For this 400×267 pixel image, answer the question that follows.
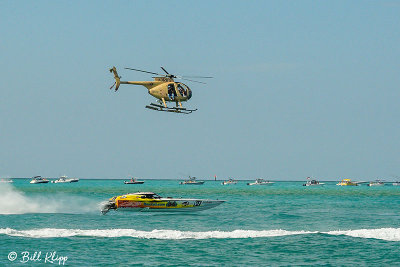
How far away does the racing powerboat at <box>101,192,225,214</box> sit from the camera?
63.8 metres

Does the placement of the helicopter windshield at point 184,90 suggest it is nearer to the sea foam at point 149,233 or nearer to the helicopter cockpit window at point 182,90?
the helicopter cockpit window at point 182,90

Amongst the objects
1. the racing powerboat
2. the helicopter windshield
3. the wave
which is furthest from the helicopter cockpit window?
the racing powerboat

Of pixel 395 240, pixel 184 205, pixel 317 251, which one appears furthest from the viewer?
pixel 184 205

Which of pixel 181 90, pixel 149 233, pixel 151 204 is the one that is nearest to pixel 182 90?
pixel 181 90

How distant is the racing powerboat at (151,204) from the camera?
63.8 metres

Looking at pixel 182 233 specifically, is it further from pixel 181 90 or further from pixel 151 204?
pixel 151 204

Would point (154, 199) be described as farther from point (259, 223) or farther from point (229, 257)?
point (229, 257)

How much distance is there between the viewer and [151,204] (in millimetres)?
64500

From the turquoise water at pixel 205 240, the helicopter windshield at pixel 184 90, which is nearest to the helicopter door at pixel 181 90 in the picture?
the helicopter windshield at pixel 184 90

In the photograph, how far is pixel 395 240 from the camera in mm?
42938

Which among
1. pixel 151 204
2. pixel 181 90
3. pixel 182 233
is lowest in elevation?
pixel 182 233

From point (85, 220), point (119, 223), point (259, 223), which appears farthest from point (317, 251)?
point (85, 220)

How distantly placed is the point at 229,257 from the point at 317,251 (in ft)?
22.2
